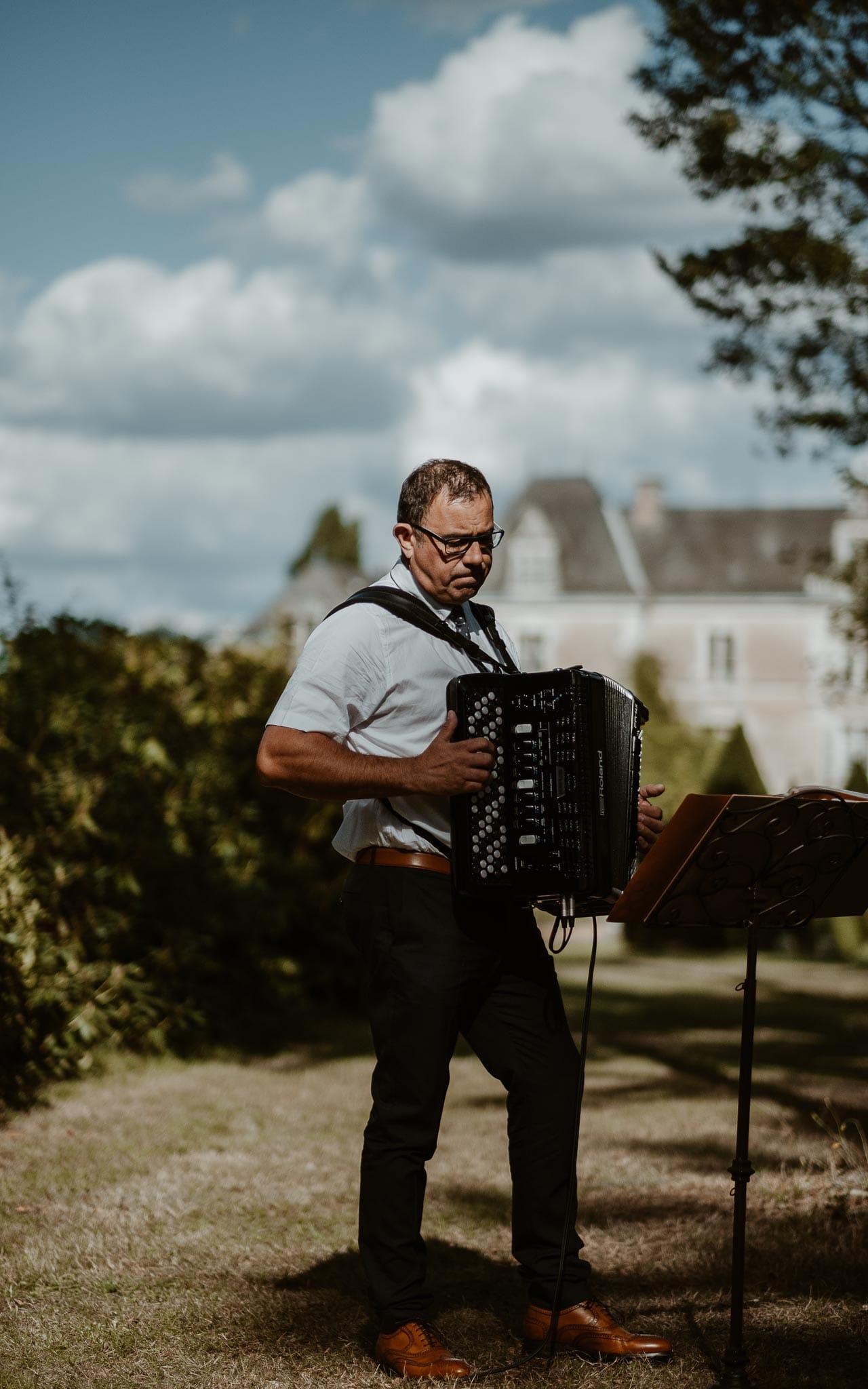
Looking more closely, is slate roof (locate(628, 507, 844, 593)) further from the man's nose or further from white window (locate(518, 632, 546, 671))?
the man's nose

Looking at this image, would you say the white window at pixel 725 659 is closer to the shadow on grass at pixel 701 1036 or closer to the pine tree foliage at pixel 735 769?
the pine tree foliage at pixel 735 769

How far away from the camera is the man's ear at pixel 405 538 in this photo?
424cm

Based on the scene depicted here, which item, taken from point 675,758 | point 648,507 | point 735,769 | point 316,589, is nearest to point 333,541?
point 316,589

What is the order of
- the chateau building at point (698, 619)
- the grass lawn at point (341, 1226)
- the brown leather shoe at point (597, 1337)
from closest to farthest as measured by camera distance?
the brown leather shoe at point (597, 1337) < the grass lawn at point (341, 1226) < the chateau building at point (698, 619)

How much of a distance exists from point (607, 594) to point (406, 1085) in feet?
148

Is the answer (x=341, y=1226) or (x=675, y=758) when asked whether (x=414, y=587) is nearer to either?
(x=341, y=1226)

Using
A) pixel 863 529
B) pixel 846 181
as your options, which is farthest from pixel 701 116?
pixel 863 529

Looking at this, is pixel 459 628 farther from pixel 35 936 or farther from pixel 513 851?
pixel 35 936

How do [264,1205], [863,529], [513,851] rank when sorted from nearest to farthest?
[513,851]
[264,1205]
[863,529]

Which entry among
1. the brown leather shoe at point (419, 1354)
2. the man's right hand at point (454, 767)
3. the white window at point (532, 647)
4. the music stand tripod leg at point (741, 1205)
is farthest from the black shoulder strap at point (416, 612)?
the white window at point (532, 647)

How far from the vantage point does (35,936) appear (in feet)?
26.1

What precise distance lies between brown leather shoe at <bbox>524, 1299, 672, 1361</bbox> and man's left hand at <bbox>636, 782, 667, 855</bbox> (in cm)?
131

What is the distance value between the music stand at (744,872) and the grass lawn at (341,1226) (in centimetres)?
73

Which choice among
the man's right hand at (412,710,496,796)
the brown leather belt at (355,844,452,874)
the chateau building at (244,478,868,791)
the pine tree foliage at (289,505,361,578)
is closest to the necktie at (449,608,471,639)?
the man's right hand at (412,710,496,796)
